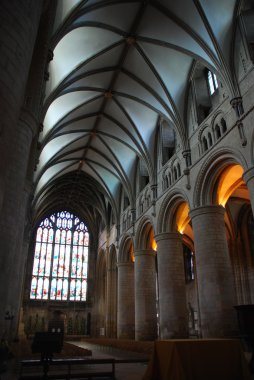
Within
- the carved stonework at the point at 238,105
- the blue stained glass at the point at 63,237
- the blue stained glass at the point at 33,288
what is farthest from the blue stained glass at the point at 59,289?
the carved stonework at the point at 238,105

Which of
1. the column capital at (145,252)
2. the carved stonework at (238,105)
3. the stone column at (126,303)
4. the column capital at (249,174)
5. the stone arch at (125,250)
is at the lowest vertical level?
the stone column at (126,303)

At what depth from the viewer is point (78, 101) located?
19.2 metres

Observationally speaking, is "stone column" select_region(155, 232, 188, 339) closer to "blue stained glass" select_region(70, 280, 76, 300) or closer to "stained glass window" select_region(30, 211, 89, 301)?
"stained glass window" select_region(30, 211, 89, 301)

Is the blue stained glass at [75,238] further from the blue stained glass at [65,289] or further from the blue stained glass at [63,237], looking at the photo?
the blue stained glass at [65,289]

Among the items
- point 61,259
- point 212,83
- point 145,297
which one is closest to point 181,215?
point 145,297

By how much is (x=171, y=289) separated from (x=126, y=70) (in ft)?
37.6

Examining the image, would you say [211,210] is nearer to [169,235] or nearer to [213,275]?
[213,275]

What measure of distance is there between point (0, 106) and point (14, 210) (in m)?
4.00

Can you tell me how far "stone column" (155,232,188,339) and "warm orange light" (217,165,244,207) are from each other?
3841mm

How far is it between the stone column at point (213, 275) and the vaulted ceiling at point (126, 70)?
422cm

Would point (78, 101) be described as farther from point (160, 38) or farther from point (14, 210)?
point (14, 210)

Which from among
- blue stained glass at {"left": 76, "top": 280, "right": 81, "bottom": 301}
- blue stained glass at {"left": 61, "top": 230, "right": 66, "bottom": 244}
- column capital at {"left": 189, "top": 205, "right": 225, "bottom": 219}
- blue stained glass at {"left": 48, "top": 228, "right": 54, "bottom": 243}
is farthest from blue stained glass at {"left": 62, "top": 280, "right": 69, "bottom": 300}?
column capital at {"left": 189, "top": 205, "right": 225, "bottom": 219}

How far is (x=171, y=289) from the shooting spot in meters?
16.1

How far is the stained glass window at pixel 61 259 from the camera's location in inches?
1351
